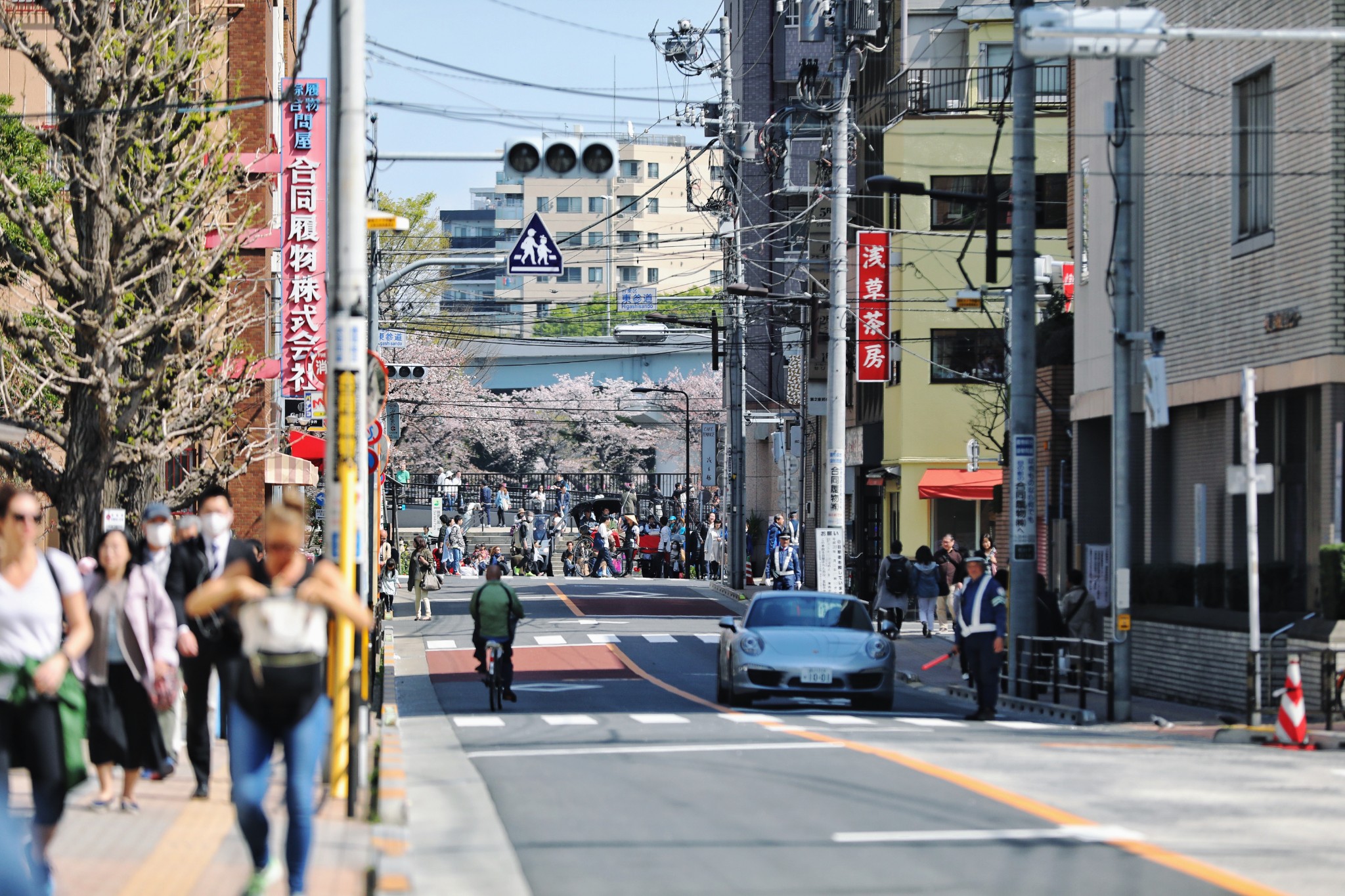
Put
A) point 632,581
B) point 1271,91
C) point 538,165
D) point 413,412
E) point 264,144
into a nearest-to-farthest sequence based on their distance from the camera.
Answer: point 538,165 < point 1271,91 < point 264,144 < point 632,581 < point 413,412

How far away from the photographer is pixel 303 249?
32.0m

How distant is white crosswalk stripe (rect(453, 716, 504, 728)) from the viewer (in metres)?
18.6

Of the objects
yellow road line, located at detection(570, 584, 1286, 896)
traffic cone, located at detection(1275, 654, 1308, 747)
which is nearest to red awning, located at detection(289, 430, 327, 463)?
yellow road line, located at detection(570, 584, 1286, 896)

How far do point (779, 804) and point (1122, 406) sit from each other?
32.3 feet

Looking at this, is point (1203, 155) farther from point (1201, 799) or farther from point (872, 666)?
point (1201, 799)

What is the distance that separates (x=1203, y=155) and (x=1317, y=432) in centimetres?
472

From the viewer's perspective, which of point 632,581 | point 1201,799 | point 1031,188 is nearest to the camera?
point 1201,799

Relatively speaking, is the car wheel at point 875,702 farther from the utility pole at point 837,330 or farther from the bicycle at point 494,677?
the utility pole at point 837,330

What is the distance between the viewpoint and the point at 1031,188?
2189 cm

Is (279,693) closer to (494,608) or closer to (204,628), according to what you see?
(204,628)

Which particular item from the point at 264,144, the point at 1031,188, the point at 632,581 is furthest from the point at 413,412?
the point at 1031,188

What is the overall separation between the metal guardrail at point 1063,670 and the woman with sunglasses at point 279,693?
13.2m

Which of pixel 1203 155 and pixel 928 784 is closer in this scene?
pixel 928 784

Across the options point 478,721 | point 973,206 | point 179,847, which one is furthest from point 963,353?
point 179,847
